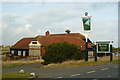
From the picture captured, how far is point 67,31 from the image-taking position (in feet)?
230

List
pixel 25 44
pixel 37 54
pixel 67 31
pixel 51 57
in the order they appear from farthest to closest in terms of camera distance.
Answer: pixel 67 31
pixel 25 44
pixel 37 54
pixel 51 57

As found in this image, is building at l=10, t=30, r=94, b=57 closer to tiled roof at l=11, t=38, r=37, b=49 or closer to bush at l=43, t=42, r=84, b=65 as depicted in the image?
tiled roof at l=11, t=38, r=37, b=49

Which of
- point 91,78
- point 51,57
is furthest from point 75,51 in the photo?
point 91,78

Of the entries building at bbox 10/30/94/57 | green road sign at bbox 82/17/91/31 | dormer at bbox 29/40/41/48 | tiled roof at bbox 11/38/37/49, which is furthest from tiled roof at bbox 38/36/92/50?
green road sign at bbox 82/17/91/31

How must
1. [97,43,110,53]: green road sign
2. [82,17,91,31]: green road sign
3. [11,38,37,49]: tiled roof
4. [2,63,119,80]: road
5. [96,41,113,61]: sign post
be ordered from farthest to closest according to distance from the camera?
[11,38,37,49]: tiled roof, [97,43,110,53]: green road sign, [96,41,113,61]: sign post, [82,17,91,31]: green road sign, [2,63,119,80]: road

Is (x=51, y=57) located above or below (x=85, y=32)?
below

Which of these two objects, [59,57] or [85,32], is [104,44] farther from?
[59,57]

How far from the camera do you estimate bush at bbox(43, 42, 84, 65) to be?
28.5 m

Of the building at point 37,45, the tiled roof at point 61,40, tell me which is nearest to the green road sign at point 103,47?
the building at point 37,45

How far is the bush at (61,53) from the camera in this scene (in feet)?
93.5

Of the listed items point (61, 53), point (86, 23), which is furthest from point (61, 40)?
point (86, 23)

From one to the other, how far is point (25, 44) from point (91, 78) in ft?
155

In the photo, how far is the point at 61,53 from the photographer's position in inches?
1132

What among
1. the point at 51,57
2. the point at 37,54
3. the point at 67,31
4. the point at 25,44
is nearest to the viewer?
the point at 51,57
